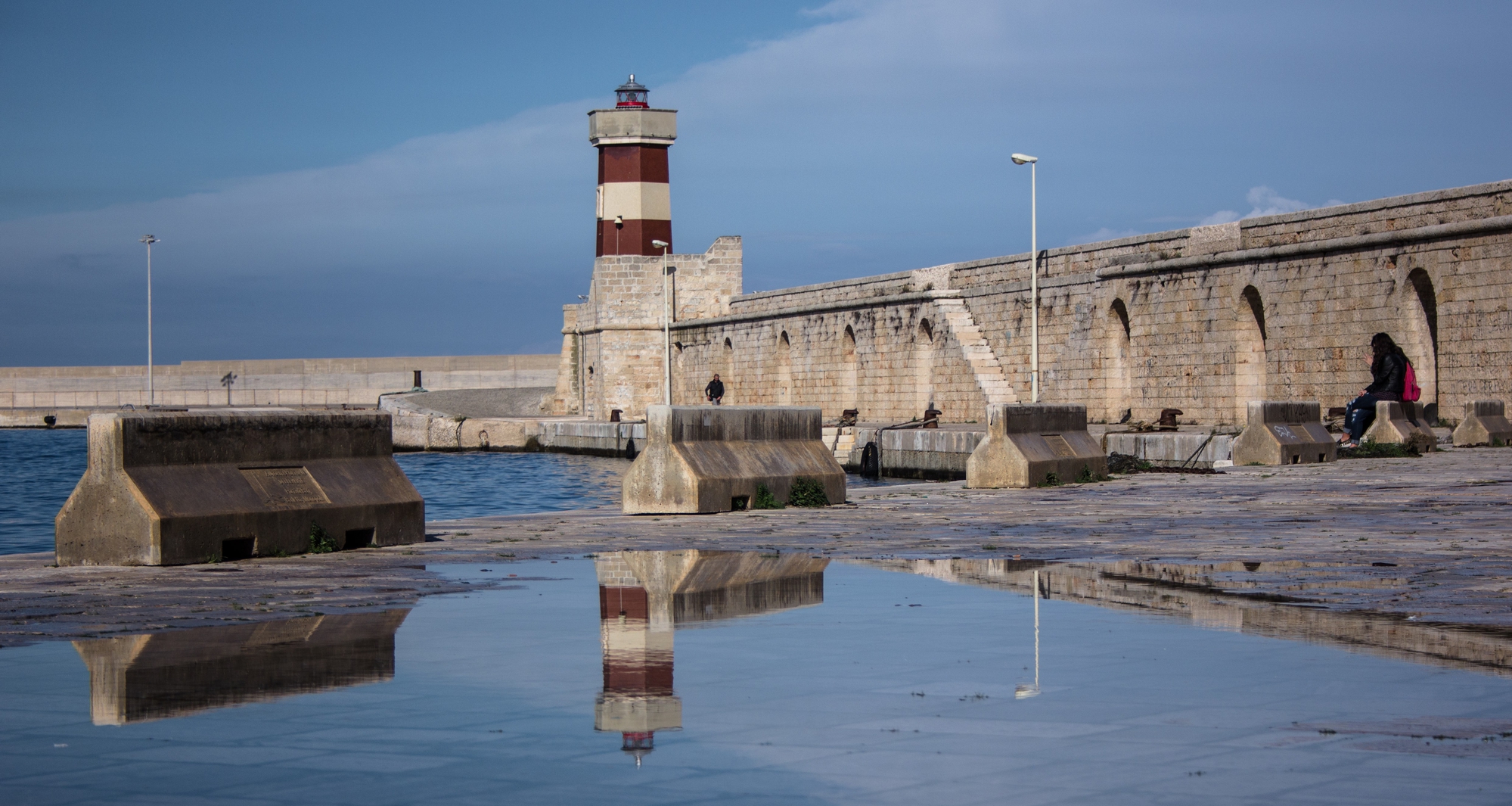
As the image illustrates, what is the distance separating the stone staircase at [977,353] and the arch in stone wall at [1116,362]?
9.40 ft

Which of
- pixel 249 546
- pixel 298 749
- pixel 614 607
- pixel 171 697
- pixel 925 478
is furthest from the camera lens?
pixel 925 478

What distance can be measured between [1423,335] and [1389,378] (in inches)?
150

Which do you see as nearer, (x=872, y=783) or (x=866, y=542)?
(x=872, y=783)

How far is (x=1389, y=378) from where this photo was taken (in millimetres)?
20891

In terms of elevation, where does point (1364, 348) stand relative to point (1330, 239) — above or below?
below

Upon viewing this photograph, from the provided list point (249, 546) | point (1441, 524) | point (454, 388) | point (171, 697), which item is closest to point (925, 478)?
point (1441, 524)

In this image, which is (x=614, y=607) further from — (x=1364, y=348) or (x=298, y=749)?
(x=1364, y=348)

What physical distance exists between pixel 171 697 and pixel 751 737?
1.90m

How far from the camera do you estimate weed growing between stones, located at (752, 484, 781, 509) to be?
1329 cm

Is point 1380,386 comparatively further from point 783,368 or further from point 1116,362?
point 783,368

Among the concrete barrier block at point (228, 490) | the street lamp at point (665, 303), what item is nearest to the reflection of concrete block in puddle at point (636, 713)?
the concrete barrier block at point (228, 490)

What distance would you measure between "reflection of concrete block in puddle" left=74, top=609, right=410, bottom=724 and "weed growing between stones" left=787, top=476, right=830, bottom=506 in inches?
288

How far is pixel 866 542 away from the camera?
1029 centimetres

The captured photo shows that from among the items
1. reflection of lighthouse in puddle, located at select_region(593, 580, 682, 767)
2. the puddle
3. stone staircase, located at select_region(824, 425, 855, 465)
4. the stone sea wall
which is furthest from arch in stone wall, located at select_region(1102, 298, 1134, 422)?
the stone sea wall
